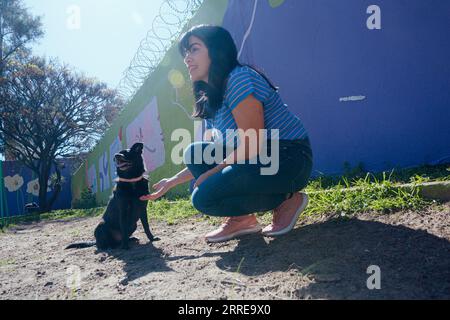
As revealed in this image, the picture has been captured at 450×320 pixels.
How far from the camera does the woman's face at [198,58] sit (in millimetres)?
2156

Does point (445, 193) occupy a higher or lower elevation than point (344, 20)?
lower

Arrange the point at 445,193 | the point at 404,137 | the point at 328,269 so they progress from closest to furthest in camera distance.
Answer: the point at 328,269, the point at 445,193, the point at 404,137

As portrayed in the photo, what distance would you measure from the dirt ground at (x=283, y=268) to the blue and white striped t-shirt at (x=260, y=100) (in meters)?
0.63

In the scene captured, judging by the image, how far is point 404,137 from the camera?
3.30 metres

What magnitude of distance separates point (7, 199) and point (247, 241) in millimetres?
21440

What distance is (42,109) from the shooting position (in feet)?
49.9

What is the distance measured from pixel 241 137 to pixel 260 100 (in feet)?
0.75

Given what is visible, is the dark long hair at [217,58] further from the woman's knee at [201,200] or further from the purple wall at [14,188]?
the purple wall at [14,188]

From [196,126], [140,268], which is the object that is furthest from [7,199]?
[140,268]

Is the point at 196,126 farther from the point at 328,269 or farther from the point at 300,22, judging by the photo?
the point at 328,269

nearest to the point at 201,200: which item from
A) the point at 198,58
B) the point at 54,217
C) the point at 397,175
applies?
the point at 198,58

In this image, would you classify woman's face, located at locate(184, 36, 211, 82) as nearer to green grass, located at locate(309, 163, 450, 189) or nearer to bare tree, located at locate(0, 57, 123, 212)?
green grass, located at locate(309, 163, 450, 189)

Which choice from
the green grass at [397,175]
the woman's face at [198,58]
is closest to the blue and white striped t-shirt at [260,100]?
the woman's face at [198,58]

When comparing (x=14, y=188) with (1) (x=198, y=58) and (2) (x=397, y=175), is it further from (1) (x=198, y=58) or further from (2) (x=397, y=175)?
(2) (x=397, y=175)
